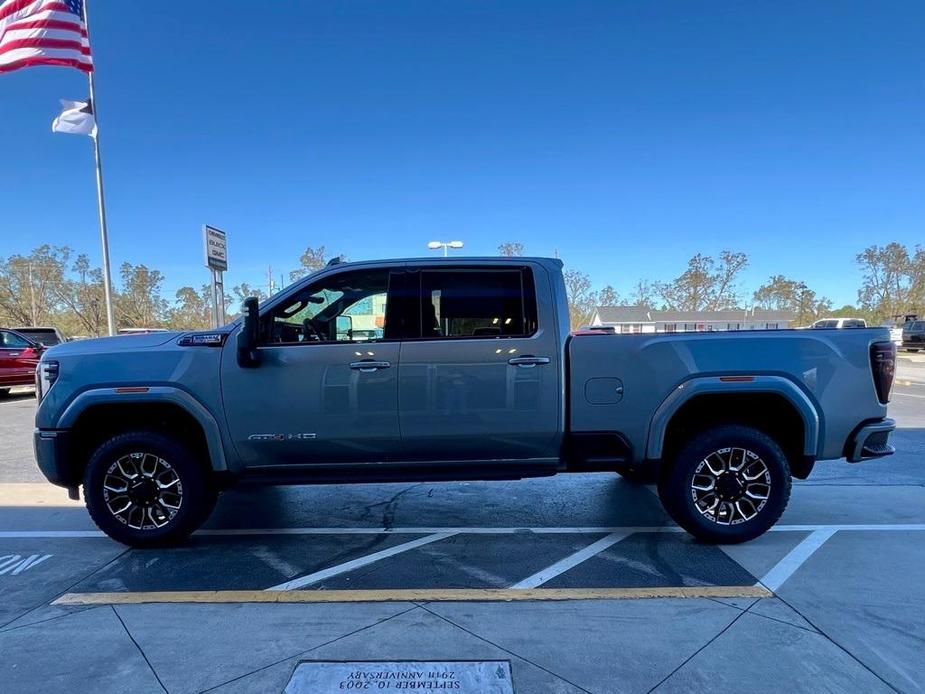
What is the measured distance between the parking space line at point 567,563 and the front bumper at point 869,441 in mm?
1779

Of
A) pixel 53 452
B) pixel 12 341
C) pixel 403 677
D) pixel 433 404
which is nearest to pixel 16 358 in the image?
pixel 12 341

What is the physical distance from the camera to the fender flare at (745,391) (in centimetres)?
364

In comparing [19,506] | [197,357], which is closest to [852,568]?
[197,357]

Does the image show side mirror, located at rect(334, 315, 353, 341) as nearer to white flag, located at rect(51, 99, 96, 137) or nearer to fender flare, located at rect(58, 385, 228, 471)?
fender flare, located at rect(58, 385, 228, 471)

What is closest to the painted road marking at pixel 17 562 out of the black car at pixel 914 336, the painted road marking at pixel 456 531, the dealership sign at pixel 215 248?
the painted road marking at pixel 456 531

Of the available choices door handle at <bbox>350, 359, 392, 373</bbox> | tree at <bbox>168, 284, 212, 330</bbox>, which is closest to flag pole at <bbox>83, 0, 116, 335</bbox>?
door handle at <bbox>350, 359, 392, 373</bbox>

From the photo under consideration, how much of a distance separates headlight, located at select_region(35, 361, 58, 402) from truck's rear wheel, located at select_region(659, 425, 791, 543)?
183 inches

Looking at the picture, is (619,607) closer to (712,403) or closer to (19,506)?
(712,403)

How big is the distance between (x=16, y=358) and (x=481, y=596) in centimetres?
1483

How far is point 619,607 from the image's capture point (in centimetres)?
296

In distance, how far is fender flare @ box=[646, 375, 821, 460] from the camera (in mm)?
3637

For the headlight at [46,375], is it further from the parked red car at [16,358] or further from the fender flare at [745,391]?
the parked red car at [16,358]

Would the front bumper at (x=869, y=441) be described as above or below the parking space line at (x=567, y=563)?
above

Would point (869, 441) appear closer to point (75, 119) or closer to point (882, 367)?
point (882, 367)
